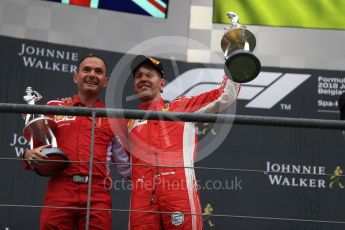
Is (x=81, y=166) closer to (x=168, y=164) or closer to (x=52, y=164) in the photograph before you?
(x=52, y=164)

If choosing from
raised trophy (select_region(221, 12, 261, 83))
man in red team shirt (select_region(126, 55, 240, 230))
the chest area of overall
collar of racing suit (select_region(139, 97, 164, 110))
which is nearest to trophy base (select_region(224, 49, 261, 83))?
raised trophy (select_region(221, 12, 261, 83))

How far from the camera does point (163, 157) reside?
305cm

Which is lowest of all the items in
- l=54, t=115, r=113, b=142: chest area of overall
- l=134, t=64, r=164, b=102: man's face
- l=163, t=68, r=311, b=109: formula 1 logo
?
l=54, t=115, r=113, b=142: chest area of overall

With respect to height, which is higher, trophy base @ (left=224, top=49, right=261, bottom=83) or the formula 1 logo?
the formula 1 logo

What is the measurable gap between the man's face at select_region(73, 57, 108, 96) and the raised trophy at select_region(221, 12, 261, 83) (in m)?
0.59

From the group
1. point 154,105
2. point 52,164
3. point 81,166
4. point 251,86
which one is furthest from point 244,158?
point 52,164

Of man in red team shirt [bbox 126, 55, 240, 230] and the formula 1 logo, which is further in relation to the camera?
the formula 1 logo

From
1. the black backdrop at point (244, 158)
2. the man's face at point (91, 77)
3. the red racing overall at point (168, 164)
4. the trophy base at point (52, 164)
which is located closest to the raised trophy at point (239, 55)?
the red racing overall at point (168, 164)

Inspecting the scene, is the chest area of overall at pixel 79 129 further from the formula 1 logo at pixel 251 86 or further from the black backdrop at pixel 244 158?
the formula 1 logo at pixel 251 86

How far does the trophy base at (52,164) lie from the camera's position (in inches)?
115

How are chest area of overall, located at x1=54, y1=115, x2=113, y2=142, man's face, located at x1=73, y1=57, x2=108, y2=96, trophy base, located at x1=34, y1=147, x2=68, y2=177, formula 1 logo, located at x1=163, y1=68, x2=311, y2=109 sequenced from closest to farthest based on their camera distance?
trophy base, located at x1=34, y1=147, x2=68, y2=177 < chest area of overall, located at x1=54, y1=115, x2=113, y2=142 < man's face, located at x1=73, y1=57, x2=108, y2=96 < formula 1 logo, located at x1=163, y1=68, x2=311, y2=109

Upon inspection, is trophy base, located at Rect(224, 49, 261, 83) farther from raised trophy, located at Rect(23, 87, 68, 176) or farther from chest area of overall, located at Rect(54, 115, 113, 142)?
raised trophy, located at Rect(23, 87, 68, 176)

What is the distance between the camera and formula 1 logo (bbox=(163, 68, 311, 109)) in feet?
15.1

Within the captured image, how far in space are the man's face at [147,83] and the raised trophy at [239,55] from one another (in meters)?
0.39
